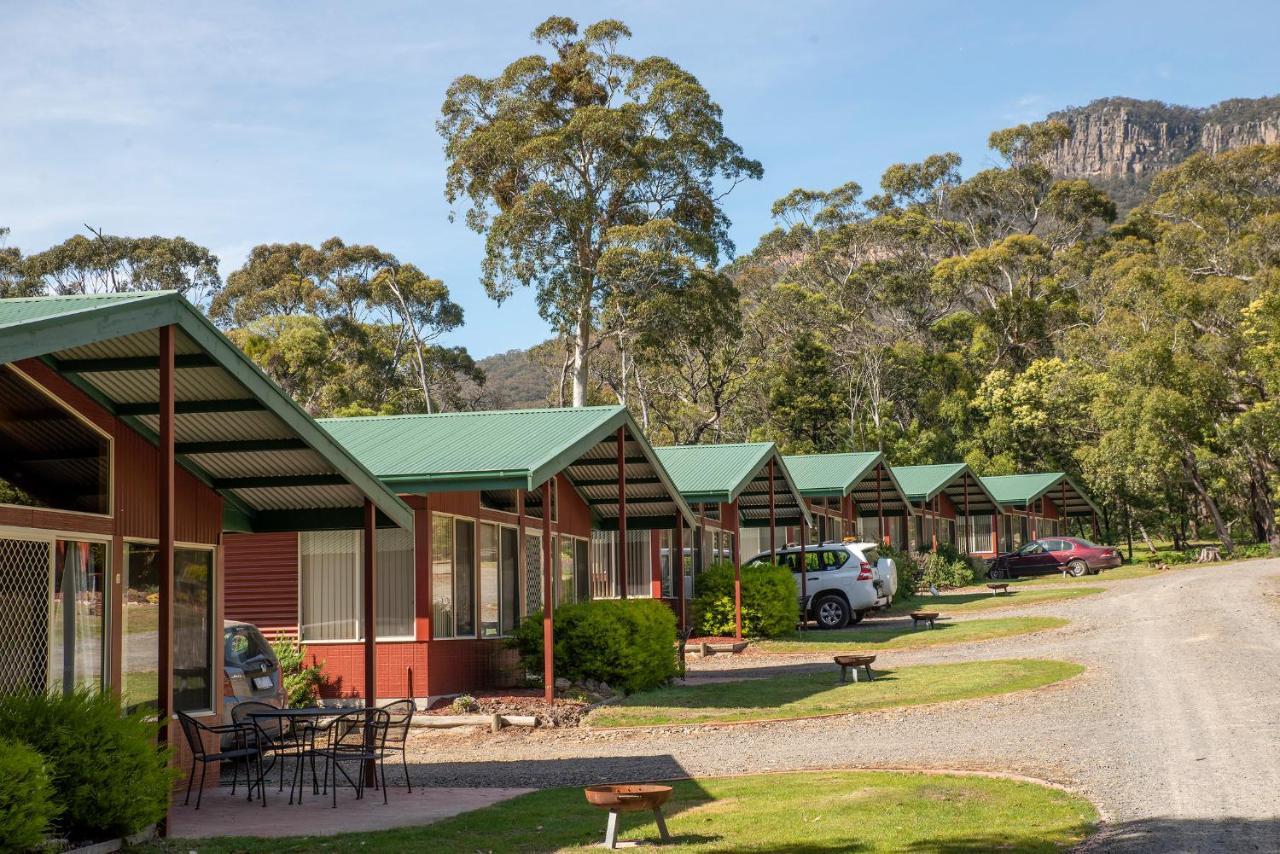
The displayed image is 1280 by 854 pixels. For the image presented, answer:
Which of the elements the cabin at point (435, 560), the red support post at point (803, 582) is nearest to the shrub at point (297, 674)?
the cabin at point (435, 560)

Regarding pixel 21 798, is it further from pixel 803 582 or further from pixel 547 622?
pixel 803 582

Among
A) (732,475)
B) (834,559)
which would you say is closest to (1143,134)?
(834,559)

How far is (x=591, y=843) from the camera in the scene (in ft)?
30.2

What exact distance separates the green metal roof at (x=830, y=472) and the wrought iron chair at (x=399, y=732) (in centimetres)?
1975

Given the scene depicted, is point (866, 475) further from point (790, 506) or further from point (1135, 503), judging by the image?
point (1135, 503)

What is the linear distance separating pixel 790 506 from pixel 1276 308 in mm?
22309

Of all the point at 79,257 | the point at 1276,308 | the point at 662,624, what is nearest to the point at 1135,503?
the point at 1276,308

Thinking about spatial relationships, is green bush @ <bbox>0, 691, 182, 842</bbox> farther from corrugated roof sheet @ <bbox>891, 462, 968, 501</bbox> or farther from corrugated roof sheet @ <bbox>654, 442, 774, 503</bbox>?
corrugated roof sheet @ <bbox>891, 462, 968, 501</bbox>

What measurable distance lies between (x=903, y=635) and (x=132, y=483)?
732 inches

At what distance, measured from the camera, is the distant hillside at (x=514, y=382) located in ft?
250

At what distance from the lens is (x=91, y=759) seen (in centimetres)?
787

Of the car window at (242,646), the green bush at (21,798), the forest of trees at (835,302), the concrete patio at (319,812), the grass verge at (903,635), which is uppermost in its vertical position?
the forest of trees at (835,302)

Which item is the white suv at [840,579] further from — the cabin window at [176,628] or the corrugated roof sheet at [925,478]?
the cabin window at [176,628]

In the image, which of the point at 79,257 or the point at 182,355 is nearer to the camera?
the point at 182,355
